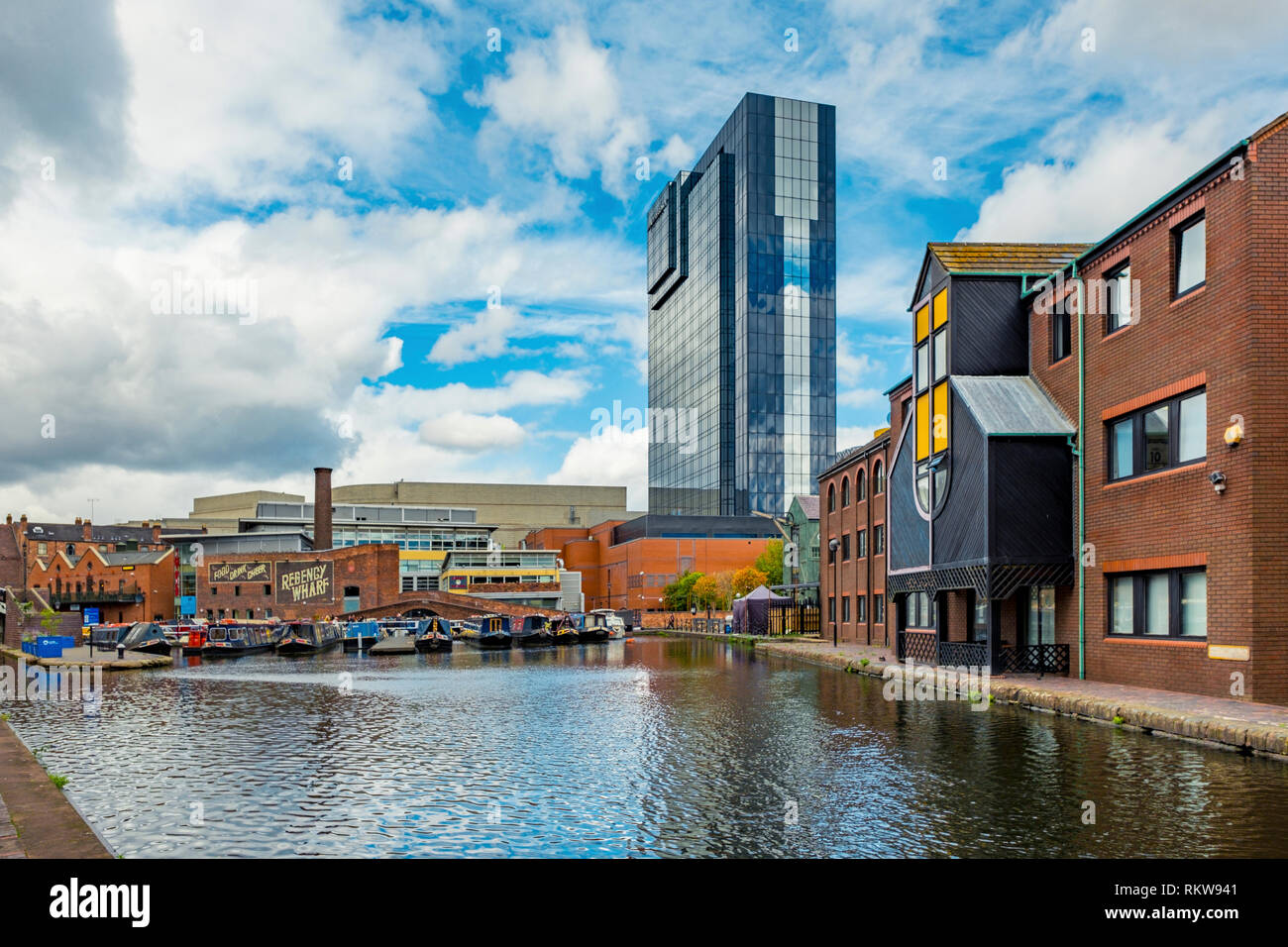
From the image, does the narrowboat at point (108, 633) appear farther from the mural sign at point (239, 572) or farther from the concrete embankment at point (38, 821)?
the concrete embankment at point (38, 821)

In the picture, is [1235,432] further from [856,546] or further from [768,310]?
[768,310]

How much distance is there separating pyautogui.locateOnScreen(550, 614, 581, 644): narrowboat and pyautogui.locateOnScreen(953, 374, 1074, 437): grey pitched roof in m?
41.0

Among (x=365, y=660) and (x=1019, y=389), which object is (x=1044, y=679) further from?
(x=365, y=660)

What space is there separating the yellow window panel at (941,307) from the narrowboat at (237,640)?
136ft

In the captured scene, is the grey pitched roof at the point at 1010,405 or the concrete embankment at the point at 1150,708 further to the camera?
the grey pitched roof at the point at 1010,405

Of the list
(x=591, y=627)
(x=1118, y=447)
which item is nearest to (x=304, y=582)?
(x=591, y=627)

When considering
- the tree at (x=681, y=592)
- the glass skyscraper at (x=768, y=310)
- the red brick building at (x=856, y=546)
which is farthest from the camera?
the glass skyscraper at (x=768, y=310)

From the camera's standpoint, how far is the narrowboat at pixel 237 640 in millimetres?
54312

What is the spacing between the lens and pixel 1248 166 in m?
18.2

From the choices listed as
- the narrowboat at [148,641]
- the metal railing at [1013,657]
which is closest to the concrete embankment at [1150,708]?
the metal railing at [1013,657]

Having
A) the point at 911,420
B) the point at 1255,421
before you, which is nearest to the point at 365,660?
the point at 911,420

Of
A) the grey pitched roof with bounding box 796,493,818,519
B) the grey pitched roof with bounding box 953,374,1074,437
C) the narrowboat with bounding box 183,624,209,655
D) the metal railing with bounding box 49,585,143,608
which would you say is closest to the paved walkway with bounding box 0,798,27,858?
the grey pitched roof with bounding box 953,374,1074,437

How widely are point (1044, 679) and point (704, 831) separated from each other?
15.7 meters
